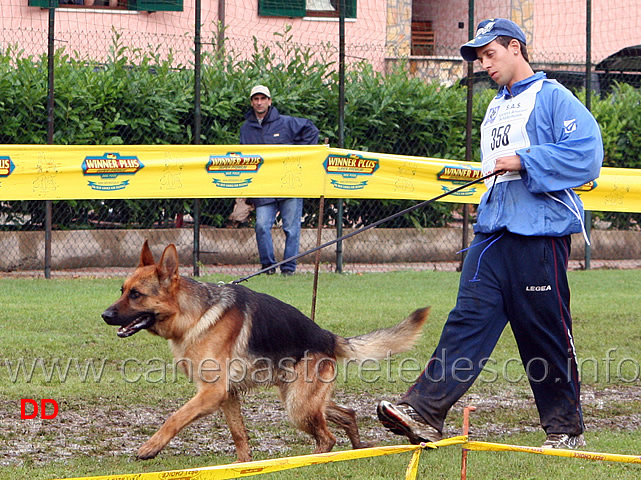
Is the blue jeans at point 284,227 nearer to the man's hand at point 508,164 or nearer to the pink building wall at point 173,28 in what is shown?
the pink building wall at point 173,28

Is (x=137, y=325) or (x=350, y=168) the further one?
(x=350, y=168)

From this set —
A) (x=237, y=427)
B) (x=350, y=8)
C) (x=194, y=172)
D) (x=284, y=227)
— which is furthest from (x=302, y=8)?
(x=237, y=427)

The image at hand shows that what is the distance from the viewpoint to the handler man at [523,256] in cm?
434

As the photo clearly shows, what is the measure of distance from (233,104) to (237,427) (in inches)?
323

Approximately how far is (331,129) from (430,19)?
980cm

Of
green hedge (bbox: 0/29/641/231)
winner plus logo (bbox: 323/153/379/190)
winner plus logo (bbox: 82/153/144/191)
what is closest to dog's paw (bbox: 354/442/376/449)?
winner plus logo (bbox: 323/153/379/190)

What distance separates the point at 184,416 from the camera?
172 inches

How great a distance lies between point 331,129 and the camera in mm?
12805

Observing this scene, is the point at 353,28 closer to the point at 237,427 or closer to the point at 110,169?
the point at 110,169

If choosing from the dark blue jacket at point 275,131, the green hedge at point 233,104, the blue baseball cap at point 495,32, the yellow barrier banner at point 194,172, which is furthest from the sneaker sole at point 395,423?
the green hedge at point 233,104

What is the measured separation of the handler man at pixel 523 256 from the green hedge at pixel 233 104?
792cm

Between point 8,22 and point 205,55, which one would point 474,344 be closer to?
point 205,55

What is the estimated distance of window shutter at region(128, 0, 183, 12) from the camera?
15156 mm

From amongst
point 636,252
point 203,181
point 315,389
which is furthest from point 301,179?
point 636,252
